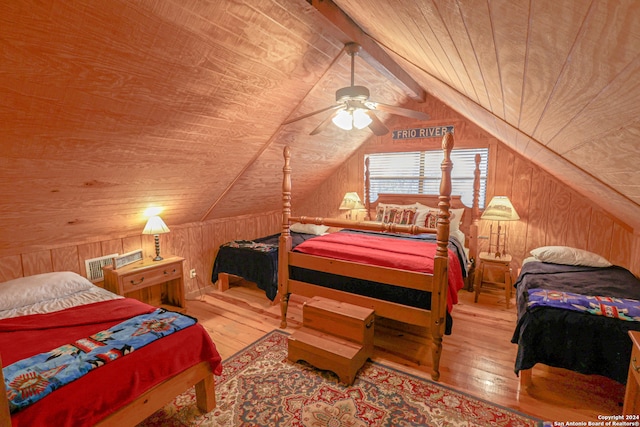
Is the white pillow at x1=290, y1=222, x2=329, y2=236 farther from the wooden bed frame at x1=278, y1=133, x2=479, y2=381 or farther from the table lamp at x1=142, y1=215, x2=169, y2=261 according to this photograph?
the table lamp at x1=142, y1=215, x2=169, y2=261

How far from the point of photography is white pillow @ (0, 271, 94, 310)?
6.95ft

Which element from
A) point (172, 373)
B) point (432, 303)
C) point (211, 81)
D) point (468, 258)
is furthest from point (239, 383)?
point (468, 258)

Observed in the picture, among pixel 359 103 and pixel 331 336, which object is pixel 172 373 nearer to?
pixel 331 336

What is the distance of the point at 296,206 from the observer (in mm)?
5703

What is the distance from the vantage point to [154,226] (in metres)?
3.08

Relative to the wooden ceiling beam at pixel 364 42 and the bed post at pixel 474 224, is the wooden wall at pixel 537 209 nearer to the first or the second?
the bed post at pixel 474 224

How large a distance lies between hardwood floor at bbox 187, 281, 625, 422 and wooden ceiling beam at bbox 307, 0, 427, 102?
101 inches

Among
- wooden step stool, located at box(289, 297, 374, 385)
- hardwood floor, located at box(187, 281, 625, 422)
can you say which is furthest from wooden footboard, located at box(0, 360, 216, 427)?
wooden step stool, located at box(289, 297, 374, 385)

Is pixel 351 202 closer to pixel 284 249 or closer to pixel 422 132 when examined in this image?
pixel 422 132

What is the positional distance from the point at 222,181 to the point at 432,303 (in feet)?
8.36

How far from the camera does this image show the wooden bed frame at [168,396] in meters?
1.49

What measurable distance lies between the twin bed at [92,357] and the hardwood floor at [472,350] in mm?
829

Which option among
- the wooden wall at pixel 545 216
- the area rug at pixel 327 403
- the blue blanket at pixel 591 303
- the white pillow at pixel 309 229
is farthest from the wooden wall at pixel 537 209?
the area rug at pixel 327 403

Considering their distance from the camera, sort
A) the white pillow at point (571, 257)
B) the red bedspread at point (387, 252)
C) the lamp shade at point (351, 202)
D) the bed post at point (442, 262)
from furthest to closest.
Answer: the lamp shade at point (351, 202) → the white pillow at point (571, 257) → the red bedspread at point (387, 252) → the bed post at point (442, 262)
